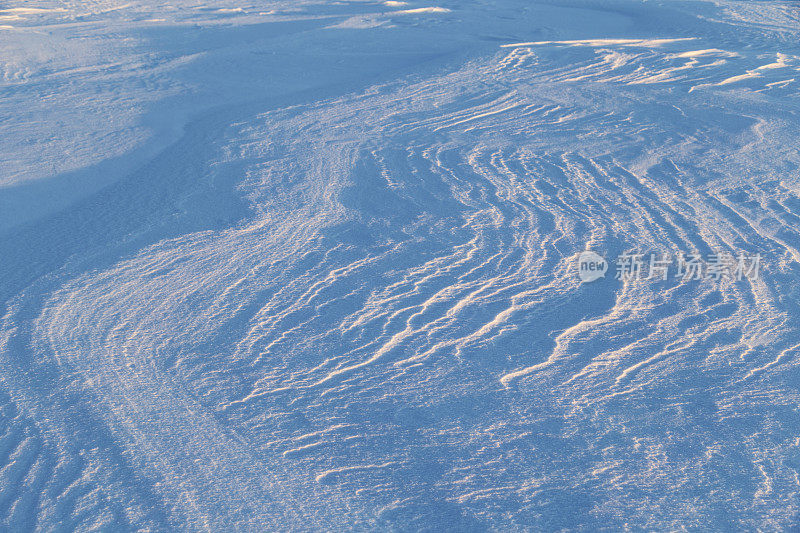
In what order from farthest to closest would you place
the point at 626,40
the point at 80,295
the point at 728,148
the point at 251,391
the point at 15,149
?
the point at 626,40
the point at 15,149
the point at 728,148
the point at 80,295
the point at 251,391

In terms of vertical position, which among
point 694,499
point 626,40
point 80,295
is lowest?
point 694,499

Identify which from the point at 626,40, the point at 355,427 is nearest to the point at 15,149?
the point at 355,427

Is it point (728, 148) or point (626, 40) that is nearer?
point (728, 148)

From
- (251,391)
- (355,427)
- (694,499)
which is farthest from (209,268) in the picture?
(694,499)

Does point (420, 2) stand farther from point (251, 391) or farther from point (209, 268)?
point (251, 391)

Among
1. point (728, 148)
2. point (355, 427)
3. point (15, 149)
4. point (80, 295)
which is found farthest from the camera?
point (15, 149)

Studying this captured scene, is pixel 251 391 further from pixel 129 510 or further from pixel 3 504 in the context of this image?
pixel 3 504

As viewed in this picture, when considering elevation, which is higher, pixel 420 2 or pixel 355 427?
pixel 420 2
